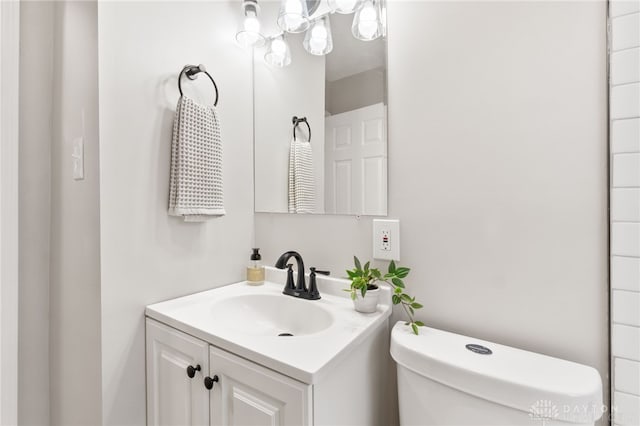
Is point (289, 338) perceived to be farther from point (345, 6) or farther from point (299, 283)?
point (345, 6)

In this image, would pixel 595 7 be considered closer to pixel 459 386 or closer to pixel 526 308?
pixel 526 308

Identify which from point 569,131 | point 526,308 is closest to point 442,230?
point 526,308

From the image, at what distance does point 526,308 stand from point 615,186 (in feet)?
1.17

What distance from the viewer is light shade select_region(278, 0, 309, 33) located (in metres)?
1.11

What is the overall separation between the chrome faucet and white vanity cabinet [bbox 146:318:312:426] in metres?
0.35

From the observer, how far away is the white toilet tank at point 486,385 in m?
0.60

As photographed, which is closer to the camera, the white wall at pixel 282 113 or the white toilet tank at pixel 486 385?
the white toilet tank at pixel 486 385

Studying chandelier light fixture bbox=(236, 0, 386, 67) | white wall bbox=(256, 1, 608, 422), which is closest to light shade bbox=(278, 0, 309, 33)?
chandelier light fixture bbox=(236, 0, 386, 67)

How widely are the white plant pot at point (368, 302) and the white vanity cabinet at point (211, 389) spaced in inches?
13.6

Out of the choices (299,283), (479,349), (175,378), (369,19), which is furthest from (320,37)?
(175,378)

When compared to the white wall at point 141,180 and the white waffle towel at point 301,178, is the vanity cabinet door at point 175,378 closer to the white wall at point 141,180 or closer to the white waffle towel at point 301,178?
the white wall at point 141,180

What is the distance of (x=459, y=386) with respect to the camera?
0.68 m

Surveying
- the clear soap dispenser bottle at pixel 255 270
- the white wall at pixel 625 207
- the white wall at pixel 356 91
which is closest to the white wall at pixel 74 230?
the clear soap dispenser bottle at pixel 255 270

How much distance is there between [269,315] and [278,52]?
106 centimetres
